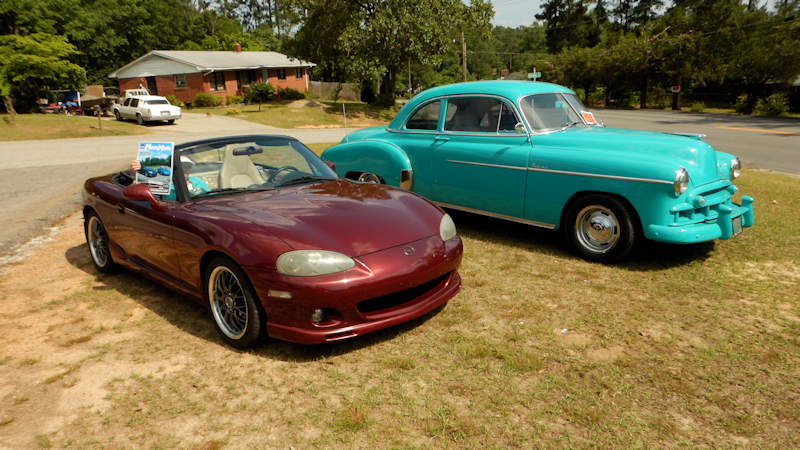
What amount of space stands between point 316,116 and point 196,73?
1659 centimetres

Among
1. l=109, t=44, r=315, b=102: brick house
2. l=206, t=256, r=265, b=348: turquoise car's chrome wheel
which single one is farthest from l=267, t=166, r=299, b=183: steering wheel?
l=109, t=44, r=315, b=102: brick house

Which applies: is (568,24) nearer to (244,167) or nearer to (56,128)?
(56,128)

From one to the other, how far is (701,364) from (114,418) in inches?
141

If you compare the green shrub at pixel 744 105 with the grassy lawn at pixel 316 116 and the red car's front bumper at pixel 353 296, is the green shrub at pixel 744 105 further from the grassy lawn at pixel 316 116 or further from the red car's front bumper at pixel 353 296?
the red car's front bumper at pixel 353 296

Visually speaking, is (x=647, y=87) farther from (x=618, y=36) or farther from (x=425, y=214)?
(x=425, y=214)

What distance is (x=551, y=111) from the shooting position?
5.96 m

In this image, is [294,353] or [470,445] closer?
[470,445]

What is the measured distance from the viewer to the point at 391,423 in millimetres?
2879

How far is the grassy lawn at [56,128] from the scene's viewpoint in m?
25.1

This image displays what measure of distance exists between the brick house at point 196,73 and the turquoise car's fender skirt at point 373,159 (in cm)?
3765

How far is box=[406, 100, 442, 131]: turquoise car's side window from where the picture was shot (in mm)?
6543

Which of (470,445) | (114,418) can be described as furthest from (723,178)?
(114,418)

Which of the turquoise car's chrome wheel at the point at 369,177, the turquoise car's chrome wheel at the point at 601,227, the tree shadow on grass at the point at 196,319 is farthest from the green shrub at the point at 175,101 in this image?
the turquoise car's chrome wheel at the point at 601,227

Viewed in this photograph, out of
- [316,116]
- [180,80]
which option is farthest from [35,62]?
[316,116]
